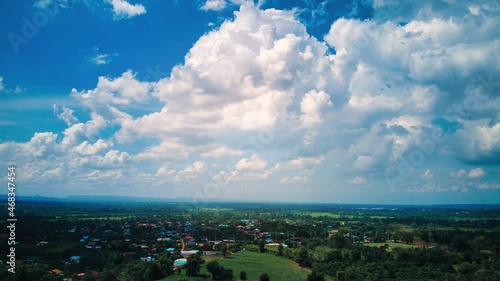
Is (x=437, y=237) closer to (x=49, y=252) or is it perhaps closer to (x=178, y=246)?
(x=178, y=246)

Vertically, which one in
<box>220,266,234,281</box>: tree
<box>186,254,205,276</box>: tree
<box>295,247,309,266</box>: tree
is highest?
<box>186,254,205,276</box>: tree

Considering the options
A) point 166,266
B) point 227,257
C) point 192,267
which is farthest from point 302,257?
point 166,266

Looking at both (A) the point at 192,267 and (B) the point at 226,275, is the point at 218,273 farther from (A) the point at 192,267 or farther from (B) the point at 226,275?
(A) the point at 192,267

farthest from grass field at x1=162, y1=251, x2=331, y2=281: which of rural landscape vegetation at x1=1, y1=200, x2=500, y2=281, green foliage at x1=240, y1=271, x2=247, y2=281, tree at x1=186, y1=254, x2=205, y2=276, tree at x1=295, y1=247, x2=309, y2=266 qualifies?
tree at x1=295, y1=247, x2=309, y2=266

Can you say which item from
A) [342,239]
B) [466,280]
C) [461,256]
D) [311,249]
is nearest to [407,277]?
[466,280]

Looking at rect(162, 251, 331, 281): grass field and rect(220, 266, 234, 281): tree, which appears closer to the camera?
rect(220, 266, 234, 281): tree

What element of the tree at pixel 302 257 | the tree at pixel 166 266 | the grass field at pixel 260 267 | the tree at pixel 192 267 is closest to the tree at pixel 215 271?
the grass field at pixel 260 267

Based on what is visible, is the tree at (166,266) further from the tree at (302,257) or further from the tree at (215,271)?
the tree at (302,257)

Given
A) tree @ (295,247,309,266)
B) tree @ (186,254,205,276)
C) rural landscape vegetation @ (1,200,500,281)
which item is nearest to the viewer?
rural landscape vegetation @ (1,200,500,281)

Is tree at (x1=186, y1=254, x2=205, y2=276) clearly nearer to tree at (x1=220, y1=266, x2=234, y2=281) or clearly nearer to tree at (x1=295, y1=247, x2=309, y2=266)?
tree at (x1=220, y1=266, x2=234, y2=281)
